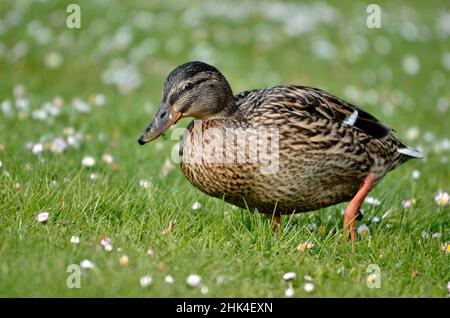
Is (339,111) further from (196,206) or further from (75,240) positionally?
(75,240)

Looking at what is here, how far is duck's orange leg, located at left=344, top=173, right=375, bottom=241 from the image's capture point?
459 cm

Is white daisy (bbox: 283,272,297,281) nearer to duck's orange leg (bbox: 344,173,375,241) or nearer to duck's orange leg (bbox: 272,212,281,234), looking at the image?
duck's orange leg (bbox: 344,173,375,241)

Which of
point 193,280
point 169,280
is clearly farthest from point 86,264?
point 193,280

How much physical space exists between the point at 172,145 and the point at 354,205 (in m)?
2.73

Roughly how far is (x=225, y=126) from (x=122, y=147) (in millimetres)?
2269

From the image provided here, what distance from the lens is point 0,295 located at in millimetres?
3426

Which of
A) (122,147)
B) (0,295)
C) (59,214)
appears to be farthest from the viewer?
(122,147)

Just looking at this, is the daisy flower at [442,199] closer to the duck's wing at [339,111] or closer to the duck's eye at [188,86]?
the duck's wing at [339,111]

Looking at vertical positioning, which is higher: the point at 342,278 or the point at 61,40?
the point at 61,40

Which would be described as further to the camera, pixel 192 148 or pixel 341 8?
pixel 341 8

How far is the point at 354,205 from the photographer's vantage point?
4715 mm
